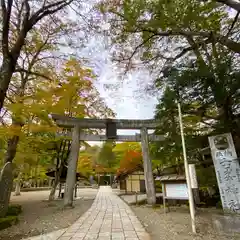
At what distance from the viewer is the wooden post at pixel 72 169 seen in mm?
10938

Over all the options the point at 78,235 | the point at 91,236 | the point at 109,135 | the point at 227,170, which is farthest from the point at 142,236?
the point at 109,135

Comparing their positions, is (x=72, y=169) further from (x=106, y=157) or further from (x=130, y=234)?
(x=106, y=157)

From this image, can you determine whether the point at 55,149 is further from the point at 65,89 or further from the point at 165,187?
the point at 165,187

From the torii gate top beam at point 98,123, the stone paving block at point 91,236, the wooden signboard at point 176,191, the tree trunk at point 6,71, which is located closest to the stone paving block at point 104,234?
the stone paving block at point 91,236

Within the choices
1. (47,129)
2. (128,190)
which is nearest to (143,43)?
(47,129)

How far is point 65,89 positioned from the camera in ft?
35.2

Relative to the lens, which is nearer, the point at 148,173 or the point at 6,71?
the point at 6,71

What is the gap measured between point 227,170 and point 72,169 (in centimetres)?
717

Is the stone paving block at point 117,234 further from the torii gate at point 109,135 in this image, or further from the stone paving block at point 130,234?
the torii gate at point 109,135

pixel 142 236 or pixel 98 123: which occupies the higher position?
pixel 98 123

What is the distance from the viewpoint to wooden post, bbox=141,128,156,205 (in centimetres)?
1131

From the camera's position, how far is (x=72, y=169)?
11297 mm

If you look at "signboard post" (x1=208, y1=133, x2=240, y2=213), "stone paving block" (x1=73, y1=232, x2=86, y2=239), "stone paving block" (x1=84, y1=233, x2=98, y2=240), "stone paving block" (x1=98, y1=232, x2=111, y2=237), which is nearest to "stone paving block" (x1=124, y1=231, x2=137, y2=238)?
"stone paving block" (x1=98, y1=232, x2=111, y2=237)

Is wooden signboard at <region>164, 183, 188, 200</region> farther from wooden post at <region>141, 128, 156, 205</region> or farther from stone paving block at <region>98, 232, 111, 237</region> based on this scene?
stone paving block at <region>98, 232, 111, 237</region>
